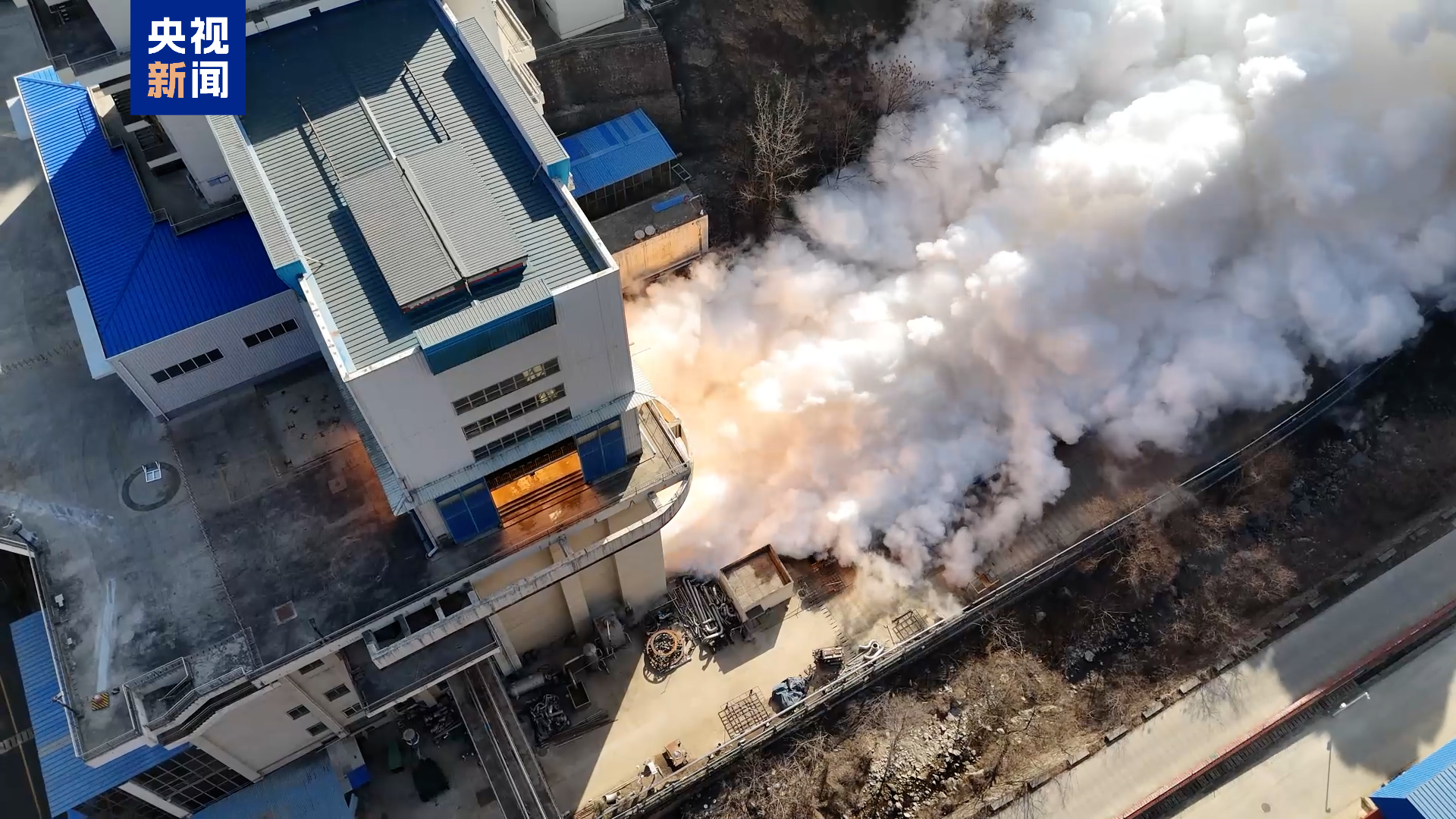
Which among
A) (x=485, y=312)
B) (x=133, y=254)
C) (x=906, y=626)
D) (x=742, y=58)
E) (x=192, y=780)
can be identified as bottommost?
(x=906, y=626)

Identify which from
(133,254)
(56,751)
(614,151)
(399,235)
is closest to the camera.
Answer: (399,235)

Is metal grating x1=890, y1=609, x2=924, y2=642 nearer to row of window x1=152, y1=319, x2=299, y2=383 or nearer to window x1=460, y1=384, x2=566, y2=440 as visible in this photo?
window x1=460, y1=384, x2=566, y2=440

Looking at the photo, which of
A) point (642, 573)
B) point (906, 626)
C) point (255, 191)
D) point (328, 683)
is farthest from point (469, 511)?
point (906, 626)

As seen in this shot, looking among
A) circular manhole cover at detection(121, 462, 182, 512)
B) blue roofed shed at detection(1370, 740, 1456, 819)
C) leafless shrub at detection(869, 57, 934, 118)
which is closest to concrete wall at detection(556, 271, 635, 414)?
circular manhole cover at detection(121, 462, 182, 512)

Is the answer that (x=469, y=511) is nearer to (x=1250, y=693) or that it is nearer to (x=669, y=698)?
(x=669, y=698)

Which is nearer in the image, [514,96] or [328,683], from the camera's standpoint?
[514,96]

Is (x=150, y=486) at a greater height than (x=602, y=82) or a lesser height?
lesser

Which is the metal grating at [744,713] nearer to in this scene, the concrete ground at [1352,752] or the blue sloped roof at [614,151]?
the concrete ground at [1352,752]
